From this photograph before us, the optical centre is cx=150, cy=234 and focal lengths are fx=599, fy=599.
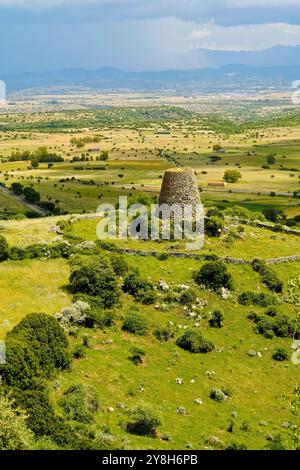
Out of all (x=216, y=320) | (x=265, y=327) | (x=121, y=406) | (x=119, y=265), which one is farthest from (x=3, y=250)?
(x=265, y=327)

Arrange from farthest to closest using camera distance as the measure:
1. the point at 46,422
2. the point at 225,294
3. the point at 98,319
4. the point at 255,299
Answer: the point at 255,299 → the point at 225,294 → the point at 98,319 → the point at 46,422

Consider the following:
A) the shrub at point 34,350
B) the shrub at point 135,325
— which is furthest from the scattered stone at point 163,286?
the shrub at point 34,350

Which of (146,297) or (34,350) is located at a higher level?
(34,350)

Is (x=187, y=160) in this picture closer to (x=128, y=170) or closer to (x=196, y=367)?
(x=128, y=170)

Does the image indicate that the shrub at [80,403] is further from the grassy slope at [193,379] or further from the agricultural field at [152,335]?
the grassy slope at [193,379]

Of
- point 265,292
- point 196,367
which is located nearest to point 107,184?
point 265,292

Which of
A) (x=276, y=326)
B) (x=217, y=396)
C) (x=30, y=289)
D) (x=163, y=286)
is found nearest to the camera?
(x=217, y=396)

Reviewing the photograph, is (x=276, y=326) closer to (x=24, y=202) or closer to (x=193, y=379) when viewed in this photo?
(x=193, y=379)
